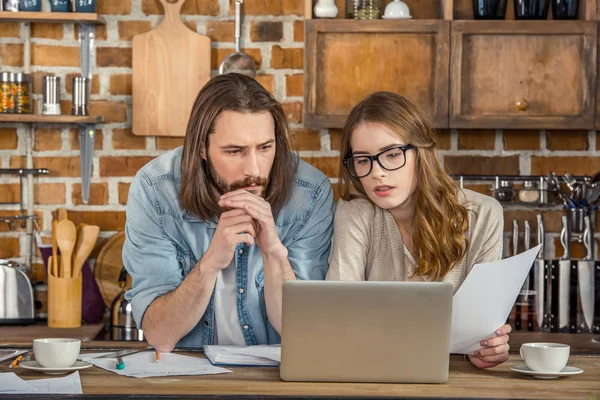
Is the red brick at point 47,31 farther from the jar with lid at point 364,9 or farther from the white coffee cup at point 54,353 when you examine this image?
the white coffee cup at point 54,353

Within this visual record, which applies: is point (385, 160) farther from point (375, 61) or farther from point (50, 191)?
point (50, 191)

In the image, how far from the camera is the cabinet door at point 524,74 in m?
2.86

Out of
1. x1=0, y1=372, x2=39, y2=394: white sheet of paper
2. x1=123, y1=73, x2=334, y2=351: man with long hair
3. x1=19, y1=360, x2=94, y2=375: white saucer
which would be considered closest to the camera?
x1=0, y1=372, x2=39, y2=394: white sheet of paper

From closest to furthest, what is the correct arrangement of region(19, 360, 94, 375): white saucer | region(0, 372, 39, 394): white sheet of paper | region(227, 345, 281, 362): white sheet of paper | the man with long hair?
region(0, 372, 39, 394): white sheet of paper < region(19, 360, 94, 375): white saucer < region(227, 345, 281, 362): white sheet of paper < the man with long hair

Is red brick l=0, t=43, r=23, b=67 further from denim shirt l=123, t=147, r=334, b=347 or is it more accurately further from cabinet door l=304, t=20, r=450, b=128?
denim shirt l=123, t=147, r=334, b=347

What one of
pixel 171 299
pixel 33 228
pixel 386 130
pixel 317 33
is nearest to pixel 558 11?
pixel 317 33

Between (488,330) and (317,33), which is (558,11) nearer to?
(317,33)

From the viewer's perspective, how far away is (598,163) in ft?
10.0

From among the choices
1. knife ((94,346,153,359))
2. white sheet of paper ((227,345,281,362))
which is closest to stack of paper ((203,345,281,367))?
white sheet of paper ((227,345,281,362))

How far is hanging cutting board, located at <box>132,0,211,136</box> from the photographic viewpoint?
2971 millimetres

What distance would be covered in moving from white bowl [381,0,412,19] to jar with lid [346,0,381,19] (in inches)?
1.3

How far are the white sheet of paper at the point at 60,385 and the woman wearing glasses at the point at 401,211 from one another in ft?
2.23

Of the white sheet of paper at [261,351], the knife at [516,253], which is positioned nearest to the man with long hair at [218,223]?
the white sheet of paper at [261,351]

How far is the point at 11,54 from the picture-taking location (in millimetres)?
3004
